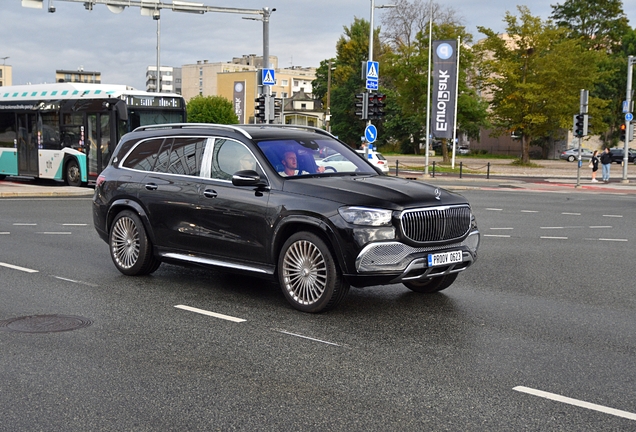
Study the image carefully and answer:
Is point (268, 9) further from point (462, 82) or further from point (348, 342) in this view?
point (462, 82)

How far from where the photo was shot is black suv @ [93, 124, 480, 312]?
7.59 m

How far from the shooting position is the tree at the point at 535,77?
2216 inches

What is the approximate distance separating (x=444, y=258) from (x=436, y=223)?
35cm

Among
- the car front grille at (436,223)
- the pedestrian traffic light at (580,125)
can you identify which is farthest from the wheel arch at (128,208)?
the pedestrian traffic light at (580,125)

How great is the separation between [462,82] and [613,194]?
2848 cm

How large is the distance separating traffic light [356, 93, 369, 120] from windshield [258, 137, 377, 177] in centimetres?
2235

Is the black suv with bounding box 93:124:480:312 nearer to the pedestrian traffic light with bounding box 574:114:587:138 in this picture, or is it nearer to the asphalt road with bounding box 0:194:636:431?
the asphalt road with bounding box 0:194:636:431

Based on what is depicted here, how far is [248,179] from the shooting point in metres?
8.23

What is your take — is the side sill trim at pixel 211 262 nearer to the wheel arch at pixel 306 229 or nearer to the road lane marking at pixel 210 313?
the wheel arch at pixel 306 229

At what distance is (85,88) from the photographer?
25.6 metres

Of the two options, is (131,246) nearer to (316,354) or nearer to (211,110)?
(316,354)

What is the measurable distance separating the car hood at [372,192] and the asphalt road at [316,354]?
1.10 m

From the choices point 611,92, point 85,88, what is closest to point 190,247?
point 85,88

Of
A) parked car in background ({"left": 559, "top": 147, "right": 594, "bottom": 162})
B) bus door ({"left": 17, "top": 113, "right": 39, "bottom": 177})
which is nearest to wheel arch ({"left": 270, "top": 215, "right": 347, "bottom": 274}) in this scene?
bus door ({"left": 17, "top": 113, "right": 39, "bottom": 177})
